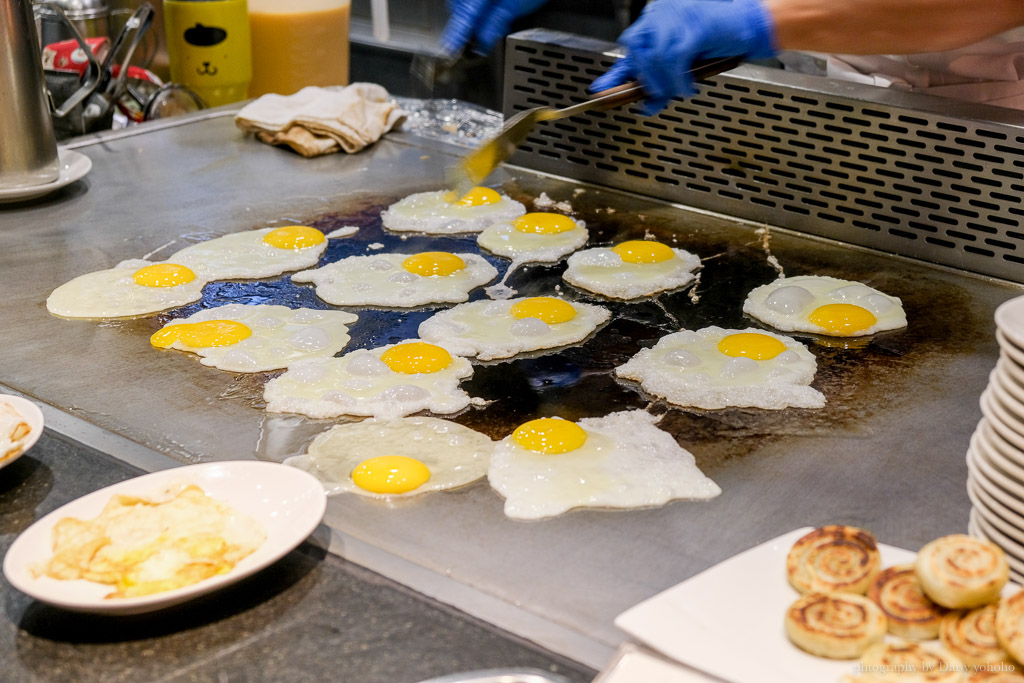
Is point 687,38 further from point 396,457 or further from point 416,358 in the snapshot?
point 396,457

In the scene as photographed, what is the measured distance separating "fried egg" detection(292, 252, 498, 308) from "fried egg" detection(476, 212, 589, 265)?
123 mm

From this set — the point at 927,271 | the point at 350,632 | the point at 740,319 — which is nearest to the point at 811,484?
the point at 740,319

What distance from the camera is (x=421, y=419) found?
7.91 feet

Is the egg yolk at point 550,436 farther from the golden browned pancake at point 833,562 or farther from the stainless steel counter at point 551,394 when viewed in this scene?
the golden browned pancake at point 833,562

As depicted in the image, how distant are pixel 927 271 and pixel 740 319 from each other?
0.72 m

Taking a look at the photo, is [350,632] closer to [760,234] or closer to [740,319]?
[740,319]

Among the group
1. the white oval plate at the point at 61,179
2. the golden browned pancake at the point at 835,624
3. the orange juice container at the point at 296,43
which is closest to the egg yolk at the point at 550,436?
the golden browned pancake at the point at 835,624

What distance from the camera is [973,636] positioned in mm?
1411

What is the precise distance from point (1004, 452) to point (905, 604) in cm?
31

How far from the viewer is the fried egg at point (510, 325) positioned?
2.77 m

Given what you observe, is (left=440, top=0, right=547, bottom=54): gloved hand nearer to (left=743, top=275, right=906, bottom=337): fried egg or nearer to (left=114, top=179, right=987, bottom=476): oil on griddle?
(left=114, top=179, right=987, bottom=476): oil on griddle

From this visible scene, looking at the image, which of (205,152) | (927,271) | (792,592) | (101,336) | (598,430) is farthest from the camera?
(205,152)

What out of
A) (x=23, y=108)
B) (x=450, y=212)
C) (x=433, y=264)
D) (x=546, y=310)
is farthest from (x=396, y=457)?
(x=23, y=108)

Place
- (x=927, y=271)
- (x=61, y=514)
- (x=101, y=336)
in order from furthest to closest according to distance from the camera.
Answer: (x=927, y=271)
(x=101, y=336)
(x=61, y=514)
